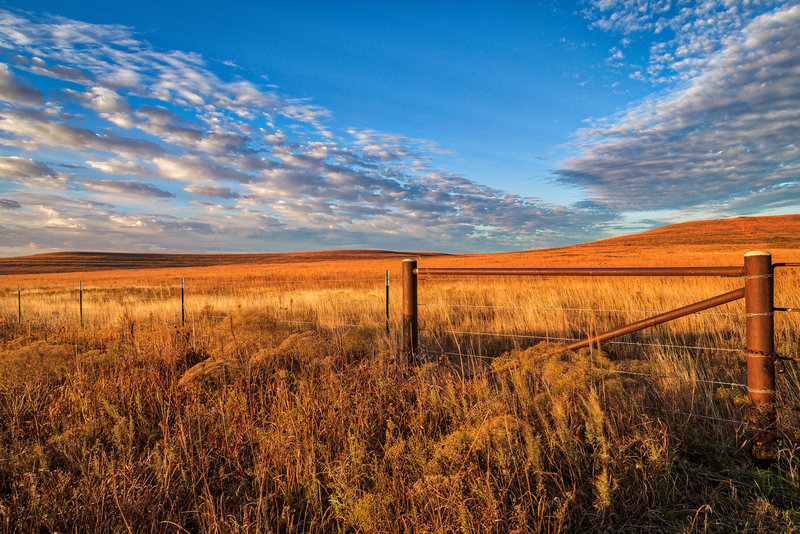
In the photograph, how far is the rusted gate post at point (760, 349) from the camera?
11.2ft

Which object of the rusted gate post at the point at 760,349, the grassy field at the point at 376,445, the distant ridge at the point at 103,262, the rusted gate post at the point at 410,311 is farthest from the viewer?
the distant ridge at the point at 103,262

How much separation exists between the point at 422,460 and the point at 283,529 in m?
0.95

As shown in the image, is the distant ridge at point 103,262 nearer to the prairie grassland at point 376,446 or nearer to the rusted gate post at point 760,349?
the prairie grassland at point 376,446

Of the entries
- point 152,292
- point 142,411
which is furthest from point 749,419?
point 152,292

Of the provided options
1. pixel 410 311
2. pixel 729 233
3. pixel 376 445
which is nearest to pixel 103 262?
pixel 410 311

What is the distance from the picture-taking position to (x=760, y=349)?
3473 mm

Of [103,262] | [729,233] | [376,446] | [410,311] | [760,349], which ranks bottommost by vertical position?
[376,446]

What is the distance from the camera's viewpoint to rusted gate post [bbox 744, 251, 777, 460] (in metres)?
3.40

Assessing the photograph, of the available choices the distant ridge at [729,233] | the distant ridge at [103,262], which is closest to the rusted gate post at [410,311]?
the distant ridge at [729,233]

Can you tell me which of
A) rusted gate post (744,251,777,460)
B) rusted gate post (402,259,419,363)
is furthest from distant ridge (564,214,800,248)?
rusted gate post (402,259,419,363)

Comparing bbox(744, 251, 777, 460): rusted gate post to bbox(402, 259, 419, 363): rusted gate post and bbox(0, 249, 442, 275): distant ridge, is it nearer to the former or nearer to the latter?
bbox(402, 259, 419, 363): rusted gate post

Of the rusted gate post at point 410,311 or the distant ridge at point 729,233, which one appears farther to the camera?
the distant ridge at point 729,233

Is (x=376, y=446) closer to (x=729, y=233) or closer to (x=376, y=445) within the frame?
(x=376, y=445)

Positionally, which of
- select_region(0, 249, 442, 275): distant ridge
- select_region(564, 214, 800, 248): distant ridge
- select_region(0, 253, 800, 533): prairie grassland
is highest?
select_region(564, 214, 800, 248): distant ridge
